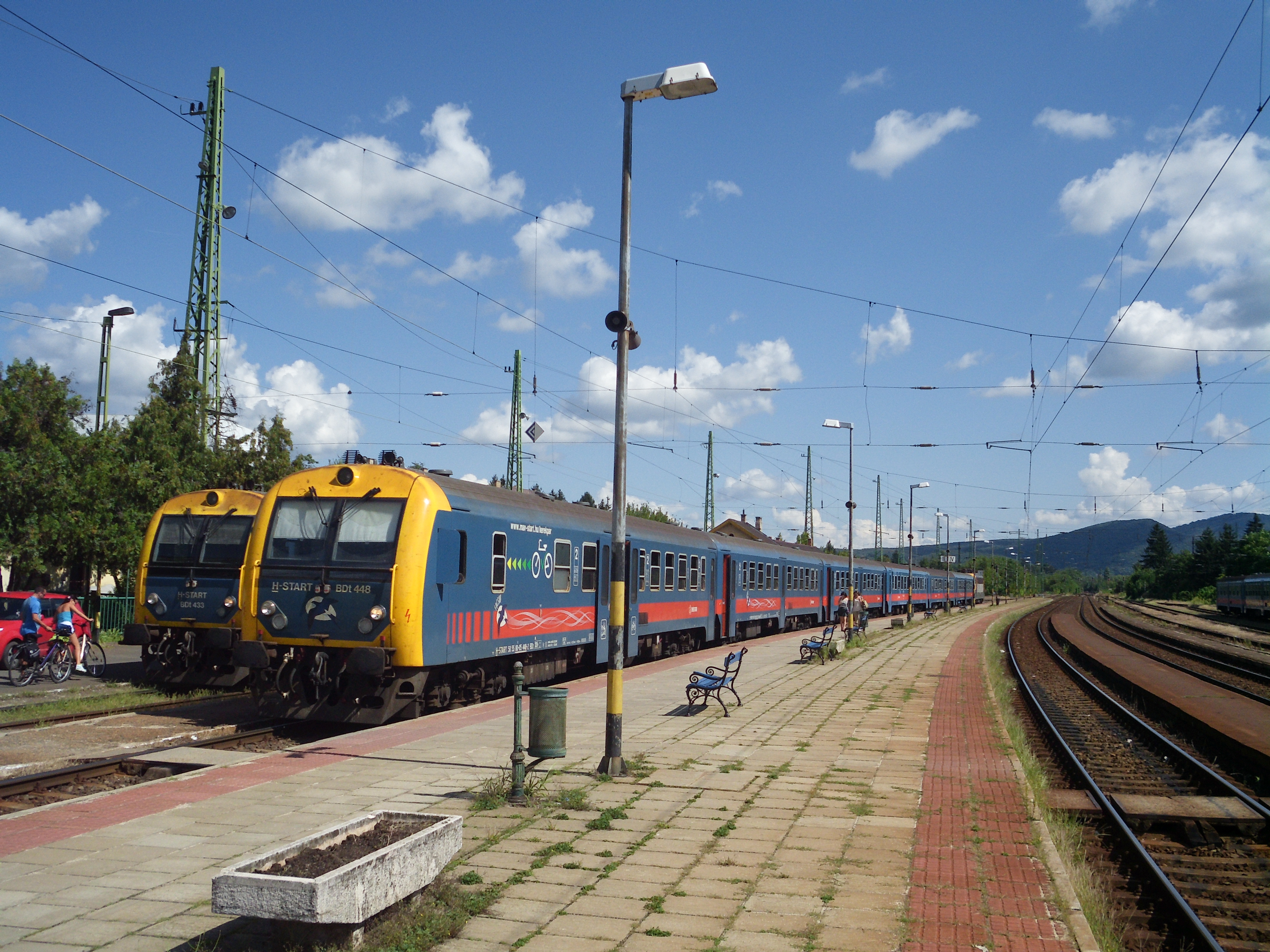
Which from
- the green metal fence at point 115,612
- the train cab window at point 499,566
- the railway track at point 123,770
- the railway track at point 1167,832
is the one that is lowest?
the railway track at point 1167,832

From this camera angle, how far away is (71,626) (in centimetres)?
1684

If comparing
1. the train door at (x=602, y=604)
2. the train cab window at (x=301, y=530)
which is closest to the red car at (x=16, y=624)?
the train cab window at (x=301, y=530)

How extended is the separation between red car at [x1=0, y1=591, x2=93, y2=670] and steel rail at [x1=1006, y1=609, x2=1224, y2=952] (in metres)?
15.8

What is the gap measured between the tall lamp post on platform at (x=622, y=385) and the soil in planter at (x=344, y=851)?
11.8 ft

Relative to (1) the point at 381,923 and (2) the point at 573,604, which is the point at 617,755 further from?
(2) the point at 573,604

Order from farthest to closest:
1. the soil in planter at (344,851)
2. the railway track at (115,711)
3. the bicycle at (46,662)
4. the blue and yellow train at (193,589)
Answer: the bicycle at (46,662)
the blue and yellow train at (193,589)
the railway track at (115,711)
the soil in planter at (344,851)

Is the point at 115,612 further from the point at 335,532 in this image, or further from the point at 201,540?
the point at 335,532

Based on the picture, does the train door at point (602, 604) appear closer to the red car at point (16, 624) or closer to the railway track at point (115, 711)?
the railway track at point (115, 711)

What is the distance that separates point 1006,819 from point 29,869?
6787 millimetres

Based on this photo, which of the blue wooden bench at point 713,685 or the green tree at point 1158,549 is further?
the green tree at point 1158,549

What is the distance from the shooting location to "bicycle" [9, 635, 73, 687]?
1644 centimetres

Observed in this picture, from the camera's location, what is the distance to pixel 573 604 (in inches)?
685

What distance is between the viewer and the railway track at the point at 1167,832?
20.4 ft

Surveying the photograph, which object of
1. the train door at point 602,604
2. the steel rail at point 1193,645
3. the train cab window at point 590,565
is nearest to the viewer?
the train cab window at point 590,565
